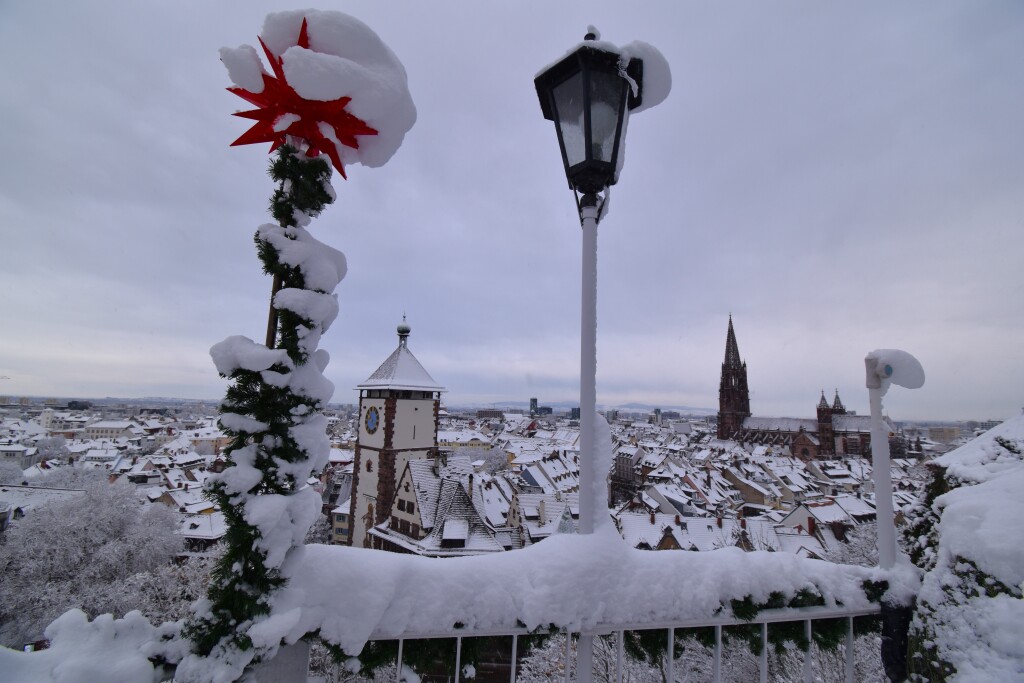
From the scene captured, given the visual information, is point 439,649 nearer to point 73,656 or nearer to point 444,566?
point 444,566

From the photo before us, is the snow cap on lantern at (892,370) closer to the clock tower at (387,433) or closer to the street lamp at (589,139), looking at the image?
the street lamp at (589,139)

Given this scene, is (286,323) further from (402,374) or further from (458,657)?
(402,374)

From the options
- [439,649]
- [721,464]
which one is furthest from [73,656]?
[721,464]

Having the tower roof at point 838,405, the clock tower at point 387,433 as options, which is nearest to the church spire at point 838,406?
the tower roof at point 838,405

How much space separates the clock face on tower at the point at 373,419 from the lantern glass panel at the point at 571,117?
54.0ft

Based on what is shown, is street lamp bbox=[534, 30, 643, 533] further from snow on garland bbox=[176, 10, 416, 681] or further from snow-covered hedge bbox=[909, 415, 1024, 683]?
snow-covered hedge bbox=[909, 415, 1024, 683]

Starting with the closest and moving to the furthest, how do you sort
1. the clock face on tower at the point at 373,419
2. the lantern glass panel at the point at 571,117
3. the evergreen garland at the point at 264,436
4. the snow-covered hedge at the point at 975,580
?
1. the evergreen garland at the point at 264,436
2. the snow-covered hedge at the point at 975,580
3. the lantern glass panel at the point at 571,117
4. the clock face on tower at the point at 373,419

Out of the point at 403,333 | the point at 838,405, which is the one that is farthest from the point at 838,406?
the point at 403,333

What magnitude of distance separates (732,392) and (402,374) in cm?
7382

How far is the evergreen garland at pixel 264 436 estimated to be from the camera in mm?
1454

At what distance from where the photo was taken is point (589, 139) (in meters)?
2.08

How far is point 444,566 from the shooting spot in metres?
1.77

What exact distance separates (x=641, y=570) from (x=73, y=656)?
2.06m

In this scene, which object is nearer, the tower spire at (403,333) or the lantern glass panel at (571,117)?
the lantern glass panel at (571,117)
